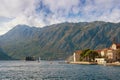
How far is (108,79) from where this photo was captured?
10594 centimetres

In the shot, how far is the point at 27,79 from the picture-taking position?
350ft

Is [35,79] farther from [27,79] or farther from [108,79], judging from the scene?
[108,79]

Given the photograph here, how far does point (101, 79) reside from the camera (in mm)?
105875

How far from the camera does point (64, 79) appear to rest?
107 meters

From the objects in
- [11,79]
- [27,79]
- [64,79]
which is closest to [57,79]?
[64,79]

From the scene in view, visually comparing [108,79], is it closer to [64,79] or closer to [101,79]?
[101,79]

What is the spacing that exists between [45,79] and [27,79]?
22.6 ft

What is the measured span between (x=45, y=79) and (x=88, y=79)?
16479 millimetres

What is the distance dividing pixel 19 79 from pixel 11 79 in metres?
3.35

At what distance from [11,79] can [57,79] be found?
18073 mm

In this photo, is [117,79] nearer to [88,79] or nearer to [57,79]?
[88,79]

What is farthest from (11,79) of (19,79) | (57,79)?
(57,79)

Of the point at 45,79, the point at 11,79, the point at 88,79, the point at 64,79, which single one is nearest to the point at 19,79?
the point at 11,79

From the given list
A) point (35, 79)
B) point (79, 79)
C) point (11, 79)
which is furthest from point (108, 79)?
point (11, 79)
